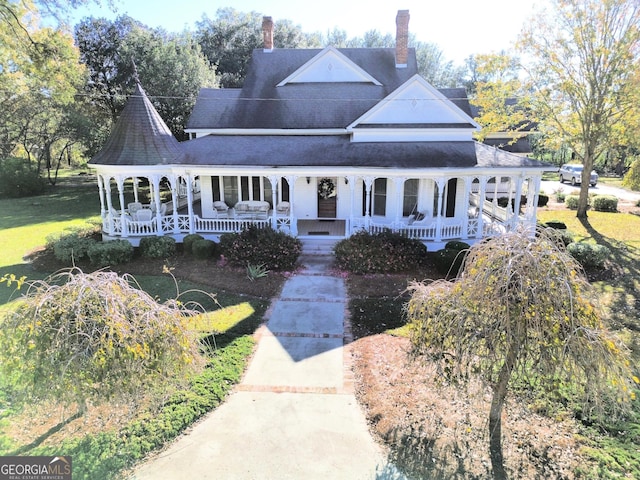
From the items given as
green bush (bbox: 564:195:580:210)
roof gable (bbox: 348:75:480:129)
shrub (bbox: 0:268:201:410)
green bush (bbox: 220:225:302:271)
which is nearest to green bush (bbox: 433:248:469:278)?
green bush (bbox: 220:225:302:271)

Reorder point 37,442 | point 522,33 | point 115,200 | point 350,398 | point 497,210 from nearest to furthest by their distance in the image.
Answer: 1. point 37,442
2. point 350,398
3. point 497,210
4. point 522,33
5. point 115,200

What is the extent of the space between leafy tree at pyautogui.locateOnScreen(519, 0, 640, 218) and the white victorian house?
17.1 feet

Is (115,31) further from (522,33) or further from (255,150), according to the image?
(522,33)

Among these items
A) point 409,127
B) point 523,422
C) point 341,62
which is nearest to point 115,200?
point 341,62

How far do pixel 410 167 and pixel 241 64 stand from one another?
30261mm

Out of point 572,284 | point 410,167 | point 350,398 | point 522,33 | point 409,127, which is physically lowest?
point 350,398

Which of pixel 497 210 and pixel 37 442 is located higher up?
pixel 497 210

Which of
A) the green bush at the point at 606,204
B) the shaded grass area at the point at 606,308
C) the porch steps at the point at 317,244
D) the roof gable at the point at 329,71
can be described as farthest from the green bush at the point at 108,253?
the green bush at the point at 606,204

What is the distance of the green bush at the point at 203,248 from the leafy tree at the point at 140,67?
17.3m

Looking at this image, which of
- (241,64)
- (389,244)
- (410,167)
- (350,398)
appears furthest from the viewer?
(241,64)

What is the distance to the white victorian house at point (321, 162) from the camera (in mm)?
16719

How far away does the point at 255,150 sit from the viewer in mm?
18156

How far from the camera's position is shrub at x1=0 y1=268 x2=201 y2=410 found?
16.6ft

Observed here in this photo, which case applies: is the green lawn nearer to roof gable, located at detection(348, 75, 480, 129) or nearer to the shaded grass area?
the shaded grass area
